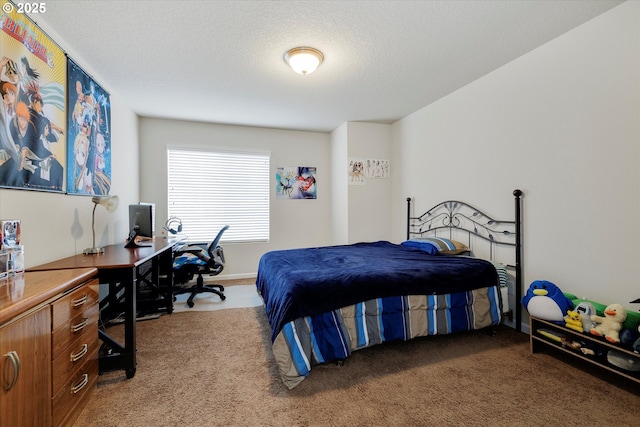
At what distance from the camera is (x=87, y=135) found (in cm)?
256

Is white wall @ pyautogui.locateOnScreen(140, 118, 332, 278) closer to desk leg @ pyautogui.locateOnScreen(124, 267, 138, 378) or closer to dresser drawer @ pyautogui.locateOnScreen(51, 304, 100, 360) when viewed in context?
desk leg @ pyautogui.locateOnScreen(124, 267, 138, 378)

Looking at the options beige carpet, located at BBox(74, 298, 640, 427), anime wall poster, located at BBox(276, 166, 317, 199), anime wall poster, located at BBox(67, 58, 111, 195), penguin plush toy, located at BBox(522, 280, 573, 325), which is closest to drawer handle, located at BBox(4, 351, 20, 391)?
beige carpet, located at BBox(74, 298, 640, 427)

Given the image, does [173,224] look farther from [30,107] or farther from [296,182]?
[30,107]

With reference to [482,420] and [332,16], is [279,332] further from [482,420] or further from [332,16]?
[332,16]

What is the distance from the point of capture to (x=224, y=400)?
1680 mm

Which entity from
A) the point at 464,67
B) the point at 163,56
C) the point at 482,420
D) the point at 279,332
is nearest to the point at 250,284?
the point at 279,332

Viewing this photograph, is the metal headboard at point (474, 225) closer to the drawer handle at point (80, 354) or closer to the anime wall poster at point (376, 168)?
the anime wall poster at point (376, 168)

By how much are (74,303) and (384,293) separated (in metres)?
1.96

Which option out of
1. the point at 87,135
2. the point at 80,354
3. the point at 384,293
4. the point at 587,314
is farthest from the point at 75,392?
the point at 587,314

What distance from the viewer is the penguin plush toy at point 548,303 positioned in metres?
1.97

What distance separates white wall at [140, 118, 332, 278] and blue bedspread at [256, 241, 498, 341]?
1.88 m

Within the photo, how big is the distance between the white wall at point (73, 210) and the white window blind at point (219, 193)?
24.5 inches

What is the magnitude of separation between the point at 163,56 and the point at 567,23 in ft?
11.0

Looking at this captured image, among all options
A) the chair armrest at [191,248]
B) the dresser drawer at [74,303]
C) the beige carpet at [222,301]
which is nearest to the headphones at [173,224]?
the chair armrest at [191,248]
